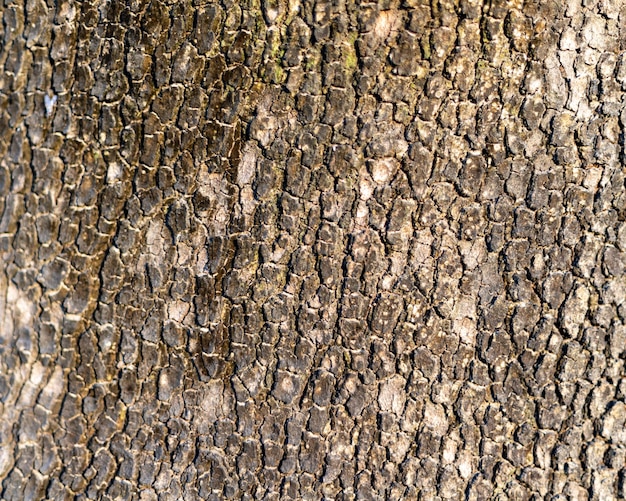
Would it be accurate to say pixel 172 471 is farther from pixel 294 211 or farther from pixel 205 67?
pixel 205 67

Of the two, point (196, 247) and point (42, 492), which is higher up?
point (196, 247)

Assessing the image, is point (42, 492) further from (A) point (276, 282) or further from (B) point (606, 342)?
(B) point (606, 342)

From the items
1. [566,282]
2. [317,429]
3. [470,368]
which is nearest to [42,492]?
[317,429]

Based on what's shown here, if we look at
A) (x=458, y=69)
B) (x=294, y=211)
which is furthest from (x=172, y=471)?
(x=458, y=69)

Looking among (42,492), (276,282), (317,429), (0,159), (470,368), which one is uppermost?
(0,159)

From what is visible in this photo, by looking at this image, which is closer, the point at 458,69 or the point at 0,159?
the point at 458,69

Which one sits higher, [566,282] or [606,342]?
[566,282]
